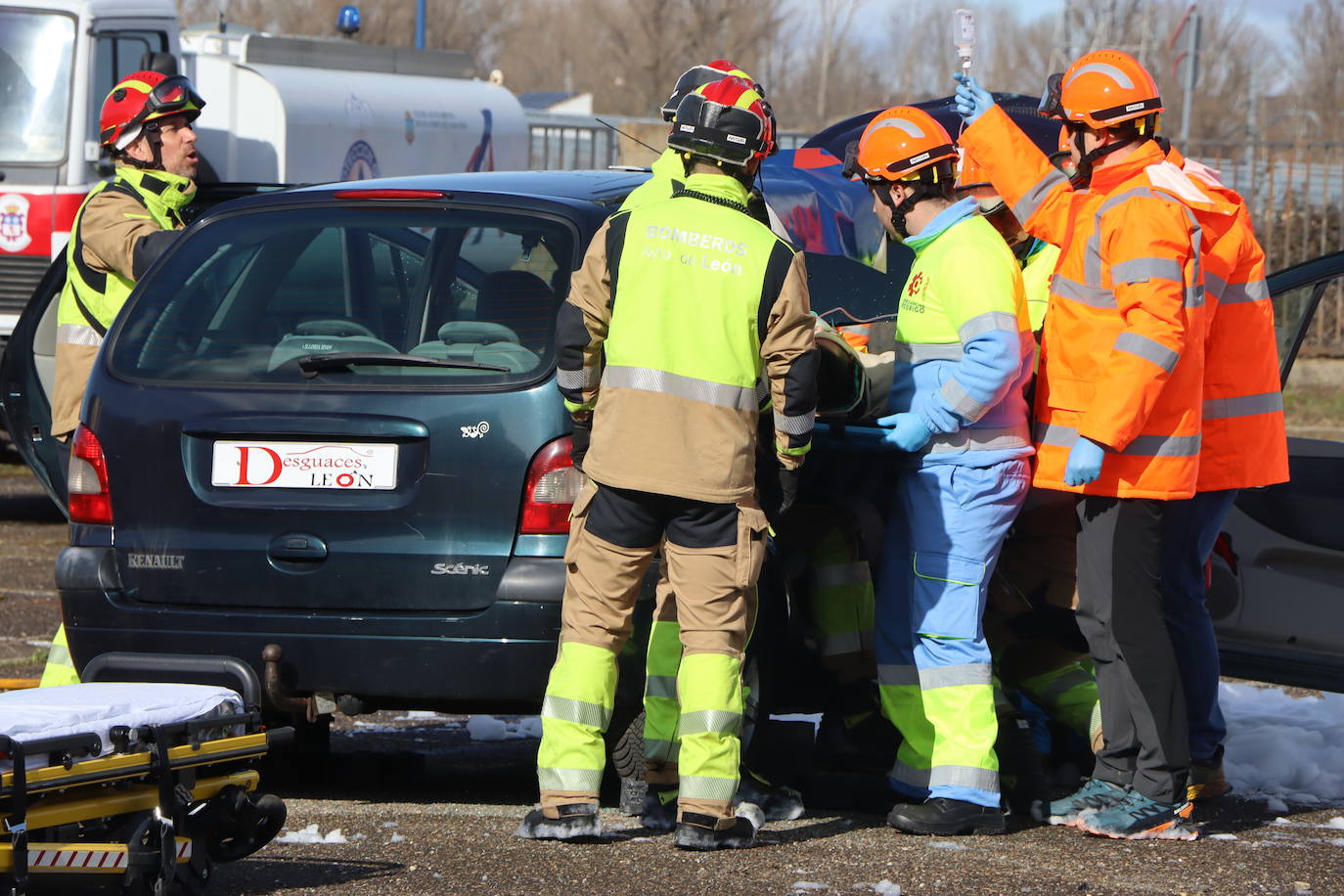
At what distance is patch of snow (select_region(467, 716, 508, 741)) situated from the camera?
20.8 feet

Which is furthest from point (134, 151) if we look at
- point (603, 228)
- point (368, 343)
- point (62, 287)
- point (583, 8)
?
point (583, 8)

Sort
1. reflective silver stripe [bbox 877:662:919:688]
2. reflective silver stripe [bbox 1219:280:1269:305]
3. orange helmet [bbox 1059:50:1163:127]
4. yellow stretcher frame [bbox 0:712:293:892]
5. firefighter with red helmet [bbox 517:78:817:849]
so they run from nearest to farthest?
1. yellow stretcher frame [bbox 0:712:293:892]
2. firefighter with red helmet [bbox 517:78:817:849]
3. orange helmet [bbox 1059:50:1163:127]
4. reflective silver stripe [bbox 1219:280:1269:305]
5. reflective silver stripe [bbox 877:662:919:688]

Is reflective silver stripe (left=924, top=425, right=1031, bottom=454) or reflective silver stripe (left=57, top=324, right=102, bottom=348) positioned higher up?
reflective silver stripe (left=57, top=324, right=102, bottom=348)

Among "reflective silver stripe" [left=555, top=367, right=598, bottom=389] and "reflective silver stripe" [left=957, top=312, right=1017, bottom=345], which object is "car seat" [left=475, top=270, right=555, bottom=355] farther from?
"reflective silver stripe" [left=957, top=312, right=1017, bottom=345]

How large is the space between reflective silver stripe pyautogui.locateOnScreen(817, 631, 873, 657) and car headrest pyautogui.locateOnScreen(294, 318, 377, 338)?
4.86 ft

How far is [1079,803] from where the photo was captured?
16.5 ft

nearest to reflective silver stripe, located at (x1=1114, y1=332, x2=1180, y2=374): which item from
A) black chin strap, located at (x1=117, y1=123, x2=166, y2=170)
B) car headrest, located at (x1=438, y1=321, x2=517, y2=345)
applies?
car headrest, located at (x1=438, y1=321, x2=517, y2=345)

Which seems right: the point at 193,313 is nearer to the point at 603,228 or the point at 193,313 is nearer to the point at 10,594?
the point at 603,228

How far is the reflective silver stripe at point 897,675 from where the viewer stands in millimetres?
5145

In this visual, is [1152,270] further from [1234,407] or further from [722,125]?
[722,125]

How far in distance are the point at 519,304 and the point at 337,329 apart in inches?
18.9

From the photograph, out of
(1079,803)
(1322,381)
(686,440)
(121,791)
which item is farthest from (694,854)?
(1322,381)

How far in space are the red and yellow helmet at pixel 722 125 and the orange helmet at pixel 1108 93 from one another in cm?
84

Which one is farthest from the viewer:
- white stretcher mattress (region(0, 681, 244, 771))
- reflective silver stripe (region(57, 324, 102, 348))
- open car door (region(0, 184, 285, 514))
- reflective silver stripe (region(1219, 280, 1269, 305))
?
open car door (region(0, 184, 285, 514))
